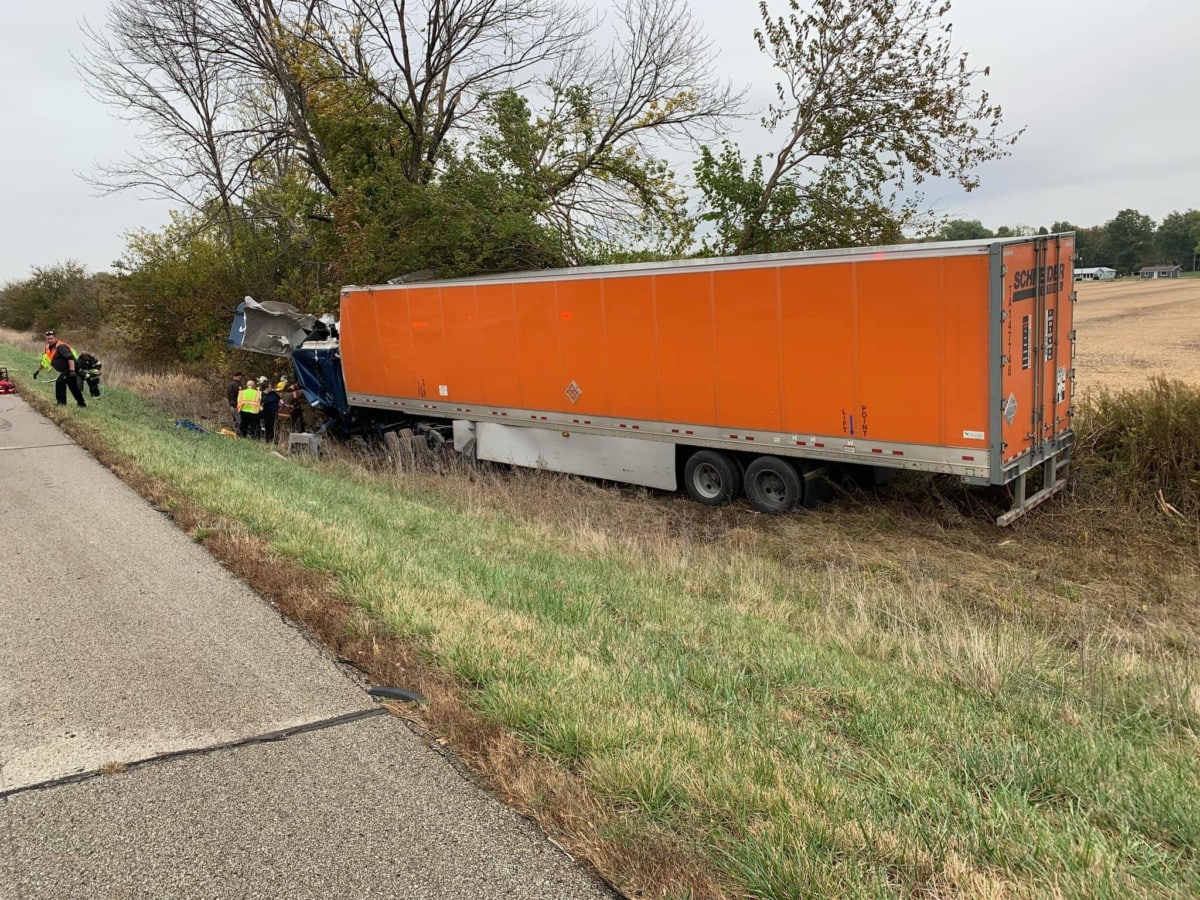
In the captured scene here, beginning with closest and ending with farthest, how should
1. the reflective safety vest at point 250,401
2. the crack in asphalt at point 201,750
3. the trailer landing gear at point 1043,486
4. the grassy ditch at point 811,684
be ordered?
the grassy ditch at point 811,684 → the crack in asphalt at point 201,750 → the trailer landing gear at point 1043,486 → the reflective safety vest at point 250,401

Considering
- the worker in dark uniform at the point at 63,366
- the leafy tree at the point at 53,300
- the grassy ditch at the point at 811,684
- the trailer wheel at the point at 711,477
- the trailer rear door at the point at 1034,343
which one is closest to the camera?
the grassy ditch at the point at 811,684

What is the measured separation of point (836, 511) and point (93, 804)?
9659 mm

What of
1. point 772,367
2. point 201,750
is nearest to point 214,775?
point 201,750

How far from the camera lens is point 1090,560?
29.5 feet

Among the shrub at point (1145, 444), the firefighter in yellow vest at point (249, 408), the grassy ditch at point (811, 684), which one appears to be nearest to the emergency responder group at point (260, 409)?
A: the firefighter in yellow vest at point (249, 408)

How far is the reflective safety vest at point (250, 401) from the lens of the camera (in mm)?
17797

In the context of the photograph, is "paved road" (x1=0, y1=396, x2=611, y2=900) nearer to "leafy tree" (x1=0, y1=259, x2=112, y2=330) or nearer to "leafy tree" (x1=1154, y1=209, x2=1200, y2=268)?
"leafy tree" (x1=0, y1=259, x2=112, y2=330)

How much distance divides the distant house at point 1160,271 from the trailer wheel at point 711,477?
4671 inches

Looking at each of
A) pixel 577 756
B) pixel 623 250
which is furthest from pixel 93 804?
pixel 623 250

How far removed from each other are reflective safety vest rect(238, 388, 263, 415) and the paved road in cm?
1278

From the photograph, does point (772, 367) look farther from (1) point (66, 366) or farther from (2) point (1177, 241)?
→ (2) point (1177, 241)

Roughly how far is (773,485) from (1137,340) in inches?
1231

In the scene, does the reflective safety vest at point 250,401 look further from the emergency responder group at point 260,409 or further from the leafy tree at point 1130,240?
the leafy tree at point 1130,240

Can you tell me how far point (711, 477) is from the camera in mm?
12297
